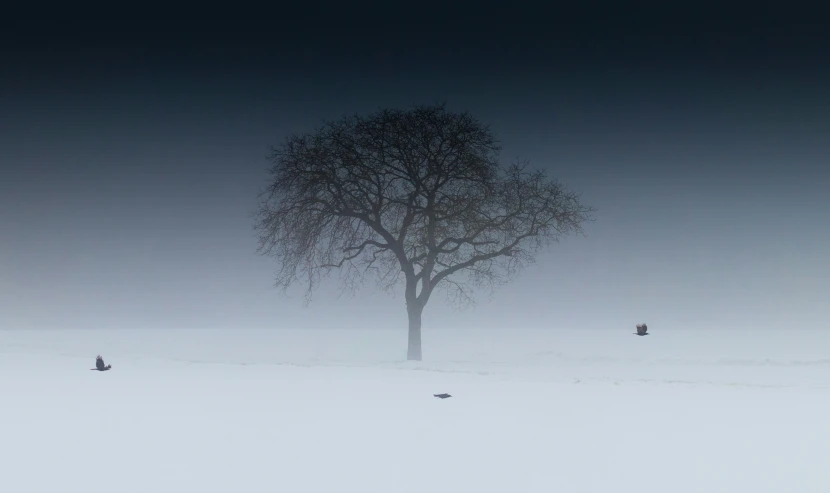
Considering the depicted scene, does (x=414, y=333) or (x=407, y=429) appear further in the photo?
(x=414, y=333)

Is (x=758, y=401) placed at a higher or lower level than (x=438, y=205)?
lower

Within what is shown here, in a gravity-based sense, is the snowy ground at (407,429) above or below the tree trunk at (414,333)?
below

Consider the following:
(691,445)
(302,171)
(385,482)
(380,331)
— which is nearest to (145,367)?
(302,171)

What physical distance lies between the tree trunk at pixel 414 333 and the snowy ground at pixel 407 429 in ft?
10.9

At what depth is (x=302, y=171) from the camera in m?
23.3

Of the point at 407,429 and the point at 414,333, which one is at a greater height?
the point at 414,333

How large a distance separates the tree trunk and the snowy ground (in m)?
3.31

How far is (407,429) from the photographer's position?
960 centimetres

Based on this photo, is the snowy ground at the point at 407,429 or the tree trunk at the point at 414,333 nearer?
the snowy ground at the point at 407,429

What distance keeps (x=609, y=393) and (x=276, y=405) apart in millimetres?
6231

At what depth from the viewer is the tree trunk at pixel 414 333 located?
2286cm

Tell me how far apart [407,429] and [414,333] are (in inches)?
530

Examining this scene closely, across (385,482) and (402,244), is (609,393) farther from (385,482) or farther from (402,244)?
(402,244)

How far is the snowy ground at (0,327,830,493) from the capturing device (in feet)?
24.4
